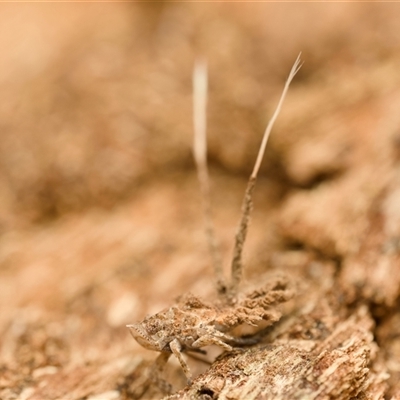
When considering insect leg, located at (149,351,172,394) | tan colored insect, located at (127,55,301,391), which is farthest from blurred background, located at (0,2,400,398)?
tan colored insect, located at (127,55,301,391)

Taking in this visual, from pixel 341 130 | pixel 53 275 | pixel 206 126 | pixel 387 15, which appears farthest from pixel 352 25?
pixel 53 275

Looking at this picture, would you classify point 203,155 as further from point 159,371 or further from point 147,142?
point 159,371

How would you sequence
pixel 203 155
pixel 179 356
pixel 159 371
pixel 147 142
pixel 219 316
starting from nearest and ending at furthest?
1. pixel 179 356
2. pixel 219 316
3. pixel 159 371
4. pixel 203 155
5. pixel 147 142

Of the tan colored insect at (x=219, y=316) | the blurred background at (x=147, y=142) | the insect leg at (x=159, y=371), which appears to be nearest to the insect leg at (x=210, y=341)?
the tan colored insect at (x=219, y=316)

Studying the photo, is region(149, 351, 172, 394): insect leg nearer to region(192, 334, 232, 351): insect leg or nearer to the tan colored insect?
the tan colored insect

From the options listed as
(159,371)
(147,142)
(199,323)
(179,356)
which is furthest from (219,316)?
(147,142)
